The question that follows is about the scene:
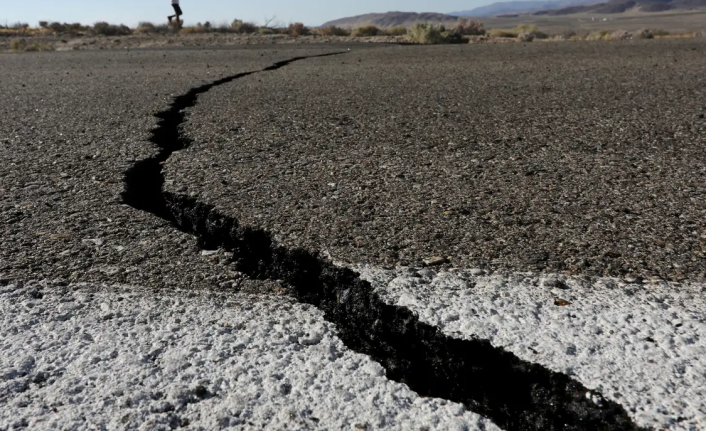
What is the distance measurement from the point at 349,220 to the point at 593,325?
96cm

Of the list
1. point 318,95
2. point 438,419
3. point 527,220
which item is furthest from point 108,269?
point 318,95

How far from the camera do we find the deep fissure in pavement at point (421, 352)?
131cm

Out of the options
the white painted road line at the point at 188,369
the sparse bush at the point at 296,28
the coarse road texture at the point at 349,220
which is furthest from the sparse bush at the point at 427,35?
the white painted road line at the point at 188,369

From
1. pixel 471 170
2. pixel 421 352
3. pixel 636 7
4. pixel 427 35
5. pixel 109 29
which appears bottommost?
pixel 636 7

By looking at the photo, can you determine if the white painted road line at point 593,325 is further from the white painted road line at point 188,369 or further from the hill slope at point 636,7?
the hill slope at point 636,7

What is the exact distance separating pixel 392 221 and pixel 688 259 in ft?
2.96

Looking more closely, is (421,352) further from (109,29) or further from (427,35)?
(109,29)

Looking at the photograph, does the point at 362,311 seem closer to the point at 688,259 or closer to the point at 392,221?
the point at 392,221

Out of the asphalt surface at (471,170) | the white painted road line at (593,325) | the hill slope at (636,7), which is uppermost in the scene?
the white painted road line at (593,325)

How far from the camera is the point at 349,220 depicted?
227cm

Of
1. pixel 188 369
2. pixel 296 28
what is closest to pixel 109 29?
pixel 296 28

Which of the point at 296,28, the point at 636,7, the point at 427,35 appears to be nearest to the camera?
the point at 427,35

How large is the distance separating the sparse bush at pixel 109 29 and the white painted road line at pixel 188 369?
27.1 metres

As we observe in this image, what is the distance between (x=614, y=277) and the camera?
1.78m
